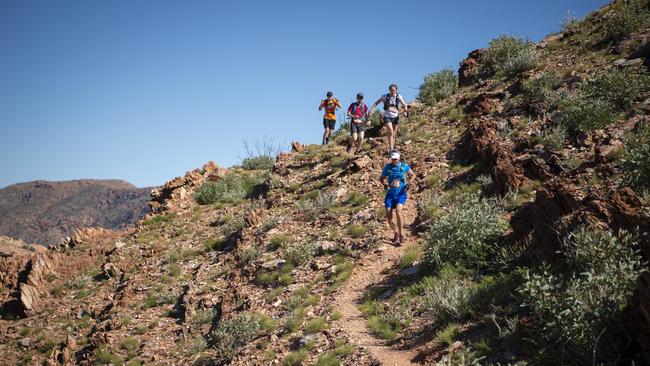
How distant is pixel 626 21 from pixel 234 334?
60.1 feet

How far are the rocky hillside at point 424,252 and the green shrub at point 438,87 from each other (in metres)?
0.19

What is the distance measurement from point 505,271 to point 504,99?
10287mm

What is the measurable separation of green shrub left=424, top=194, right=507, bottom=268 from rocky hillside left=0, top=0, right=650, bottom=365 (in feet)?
0.12

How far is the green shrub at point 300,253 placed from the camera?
11188mm

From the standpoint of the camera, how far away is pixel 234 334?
9.08 meters

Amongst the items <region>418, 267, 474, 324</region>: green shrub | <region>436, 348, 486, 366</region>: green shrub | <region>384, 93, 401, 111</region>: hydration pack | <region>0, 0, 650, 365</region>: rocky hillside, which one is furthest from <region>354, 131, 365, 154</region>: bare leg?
<region>436, 348, 486, 366</region>: green shrub

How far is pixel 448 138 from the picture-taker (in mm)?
15398

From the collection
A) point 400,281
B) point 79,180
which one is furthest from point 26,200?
point 400,281

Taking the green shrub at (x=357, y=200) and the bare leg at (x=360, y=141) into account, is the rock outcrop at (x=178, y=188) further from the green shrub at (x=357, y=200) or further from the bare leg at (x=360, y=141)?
the green shrub at (x=357, y=200)

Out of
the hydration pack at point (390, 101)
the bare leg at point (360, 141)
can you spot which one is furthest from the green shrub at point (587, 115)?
the bare leg at point (360, 141)

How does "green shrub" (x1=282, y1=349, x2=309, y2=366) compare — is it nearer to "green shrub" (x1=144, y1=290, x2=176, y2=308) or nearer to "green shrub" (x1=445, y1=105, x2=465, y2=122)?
"green shrub" (x1=144, y1=290, x2=176, y2=308)

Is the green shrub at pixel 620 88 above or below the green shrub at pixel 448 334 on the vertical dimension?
above

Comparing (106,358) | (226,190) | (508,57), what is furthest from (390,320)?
(508,57)

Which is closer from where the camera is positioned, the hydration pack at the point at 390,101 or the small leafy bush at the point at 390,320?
the small leafy bush at the point at 390,320
